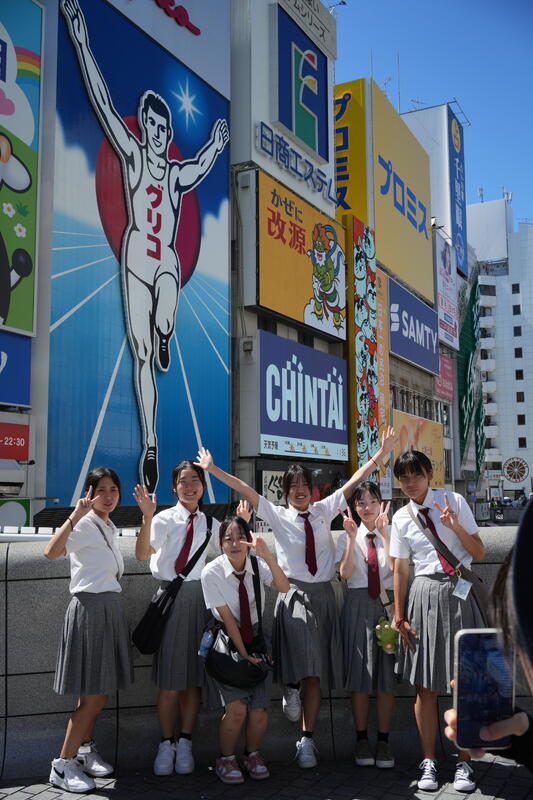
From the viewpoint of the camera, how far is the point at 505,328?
66438mm

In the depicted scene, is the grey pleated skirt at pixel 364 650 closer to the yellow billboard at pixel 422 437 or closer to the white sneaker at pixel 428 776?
the white sneaker at pixel 428 776

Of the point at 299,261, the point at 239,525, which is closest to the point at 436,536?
the point at 239,525

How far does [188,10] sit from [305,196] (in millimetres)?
6960

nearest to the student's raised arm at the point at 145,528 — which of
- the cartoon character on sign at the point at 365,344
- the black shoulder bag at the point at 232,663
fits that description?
the black shoulder bag at the point at 232,663

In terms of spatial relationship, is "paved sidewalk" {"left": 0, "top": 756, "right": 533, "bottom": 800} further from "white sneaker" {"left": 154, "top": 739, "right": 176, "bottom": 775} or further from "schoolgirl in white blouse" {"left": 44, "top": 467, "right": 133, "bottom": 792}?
"schoolgirl in white blouse" {"left": 44, "top": 467, "right": 133, "bottom": 792}

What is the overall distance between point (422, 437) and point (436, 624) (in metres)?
30.2

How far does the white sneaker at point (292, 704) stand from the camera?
4.23 metres

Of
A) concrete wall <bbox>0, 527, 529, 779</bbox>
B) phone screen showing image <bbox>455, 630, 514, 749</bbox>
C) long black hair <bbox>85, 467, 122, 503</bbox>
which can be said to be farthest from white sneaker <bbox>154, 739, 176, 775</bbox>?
phone screen showing image <bbox>455, 630, 514, 749</bbox>

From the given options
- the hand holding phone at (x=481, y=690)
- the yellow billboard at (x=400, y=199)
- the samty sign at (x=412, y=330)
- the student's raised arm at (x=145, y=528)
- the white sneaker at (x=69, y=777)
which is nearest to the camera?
the hand holding phone at (x=481, y=690)

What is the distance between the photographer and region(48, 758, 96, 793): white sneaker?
146 inches

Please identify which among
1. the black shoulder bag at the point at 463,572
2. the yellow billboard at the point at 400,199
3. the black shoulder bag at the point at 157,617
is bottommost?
the black shoulder bag at the point at 157,617

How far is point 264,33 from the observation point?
21.2 metres

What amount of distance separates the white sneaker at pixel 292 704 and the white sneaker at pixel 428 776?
741 mm

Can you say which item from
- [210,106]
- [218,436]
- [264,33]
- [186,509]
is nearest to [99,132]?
[210,106]
